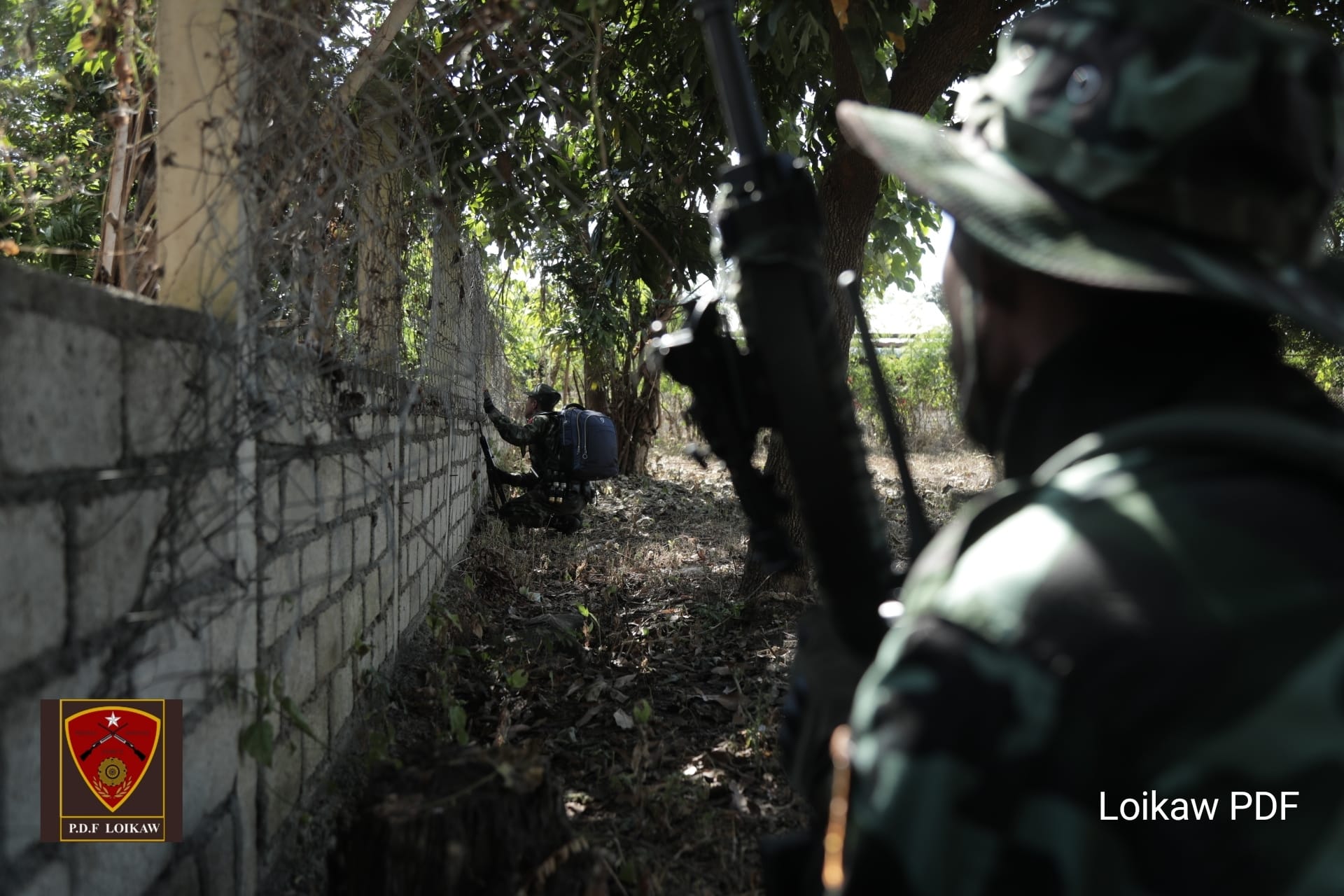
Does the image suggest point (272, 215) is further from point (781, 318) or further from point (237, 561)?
point (781, 318)

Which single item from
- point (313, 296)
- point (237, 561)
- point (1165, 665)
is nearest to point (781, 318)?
point (1165, 665)

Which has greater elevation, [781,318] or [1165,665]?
[781,318]

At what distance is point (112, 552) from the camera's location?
1360 millimetres

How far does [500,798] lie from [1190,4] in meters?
1.54

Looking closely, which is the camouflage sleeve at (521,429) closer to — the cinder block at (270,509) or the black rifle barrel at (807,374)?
the cinder block at (270,509)

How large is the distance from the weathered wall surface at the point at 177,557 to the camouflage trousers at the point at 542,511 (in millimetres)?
4398

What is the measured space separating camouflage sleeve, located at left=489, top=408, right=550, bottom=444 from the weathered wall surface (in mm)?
4247

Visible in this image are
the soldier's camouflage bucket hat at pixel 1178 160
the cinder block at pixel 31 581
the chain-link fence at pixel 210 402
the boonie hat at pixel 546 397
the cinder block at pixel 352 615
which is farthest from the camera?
the boonie hat at pixel 546 397

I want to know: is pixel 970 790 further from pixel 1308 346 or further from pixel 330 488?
pixel 1308 346

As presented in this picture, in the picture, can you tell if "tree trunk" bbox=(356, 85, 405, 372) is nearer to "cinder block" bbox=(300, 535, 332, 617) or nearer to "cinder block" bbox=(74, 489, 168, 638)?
"cinder block" bbox=(300, 535, 332, 617)

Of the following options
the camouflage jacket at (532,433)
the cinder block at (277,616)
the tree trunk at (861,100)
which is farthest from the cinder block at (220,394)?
the camouflage jacket at (532,433)

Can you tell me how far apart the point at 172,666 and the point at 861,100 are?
350 centimetres

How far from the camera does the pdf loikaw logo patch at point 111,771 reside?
1266 mm

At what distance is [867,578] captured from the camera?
3.76 feet
